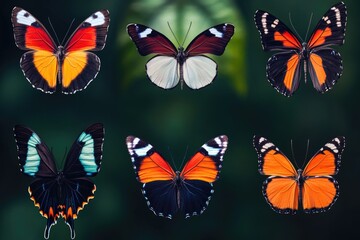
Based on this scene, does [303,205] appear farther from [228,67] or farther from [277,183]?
[228,67]

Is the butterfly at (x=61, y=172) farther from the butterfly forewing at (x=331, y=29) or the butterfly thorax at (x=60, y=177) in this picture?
the butterfly forewing at (x=331, y=29)

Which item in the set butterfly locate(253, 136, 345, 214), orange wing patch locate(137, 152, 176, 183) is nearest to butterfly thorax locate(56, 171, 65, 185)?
orange wing patch locate(137, 152, 176, 183)

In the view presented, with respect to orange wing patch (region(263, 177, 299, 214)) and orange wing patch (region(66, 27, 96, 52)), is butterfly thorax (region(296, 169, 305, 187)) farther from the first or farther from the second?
orange wing patch (region(66, 27, 96, 52))

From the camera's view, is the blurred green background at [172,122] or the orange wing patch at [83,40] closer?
the orange wing patch at [83,40]

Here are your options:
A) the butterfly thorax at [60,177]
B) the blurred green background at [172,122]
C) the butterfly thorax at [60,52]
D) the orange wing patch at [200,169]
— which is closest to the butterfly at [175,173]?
the orange wing patch at [200,169]

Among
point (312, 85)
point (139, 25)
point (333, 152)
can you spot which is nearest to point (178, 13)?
point (139, 25)
